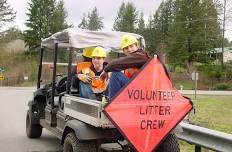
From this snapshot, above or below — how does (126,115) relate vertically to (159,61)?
below

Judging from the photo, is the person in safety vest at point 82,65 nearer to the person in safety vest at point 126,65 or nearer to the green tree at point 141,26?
the person in safety vest at point 126,65

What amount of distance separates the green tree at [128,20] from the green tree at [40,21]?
16.6 m

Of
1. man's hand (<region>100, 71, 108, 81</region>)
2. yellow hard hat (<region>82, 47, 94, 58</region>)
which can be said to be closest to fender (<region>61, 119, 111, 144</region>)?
man's hand (<region>100, 71, 108, 81</region>)

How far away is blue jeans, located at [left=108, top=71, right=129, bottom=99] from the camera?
21.2 feet

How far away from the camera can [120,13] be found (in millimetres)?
94250

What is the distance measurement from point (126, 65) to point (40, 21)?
221 feet

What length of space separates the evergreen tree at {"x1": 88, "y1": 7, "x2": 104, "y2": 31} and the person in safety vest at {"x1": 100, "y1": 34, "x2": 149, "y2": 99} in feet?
323

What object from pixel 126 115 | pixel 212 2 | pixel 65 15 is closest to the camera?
pixel 126 115

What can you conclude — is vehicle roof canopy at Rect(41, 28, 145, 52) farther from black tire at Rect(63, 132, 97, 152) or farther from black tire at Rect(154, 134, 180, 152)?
black tire at Rect(154, 134, 180, 152)

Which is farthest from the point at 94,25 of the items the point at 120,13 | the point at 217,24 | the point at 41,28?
the point at 217,24

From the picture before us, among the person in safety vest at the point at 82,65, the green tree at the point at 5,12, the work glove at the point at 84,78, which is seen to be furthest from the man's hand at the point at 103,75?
the green tree at the point at 5,12

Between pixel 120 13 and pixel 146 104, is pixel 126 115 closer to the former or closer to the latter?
pixel 146 104

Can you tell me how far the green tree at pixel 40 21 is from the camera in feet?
233

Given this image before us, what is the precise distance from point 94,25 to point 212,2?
3975cm
